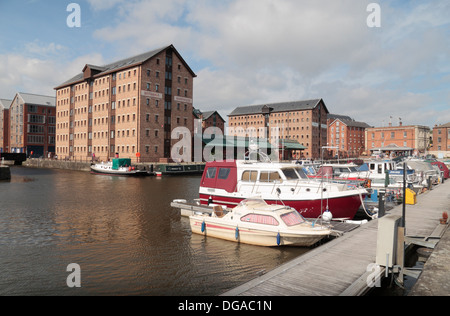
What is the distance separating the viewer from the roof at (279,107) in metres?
122

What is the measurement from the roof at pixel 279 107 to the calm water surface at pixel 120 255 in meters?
107

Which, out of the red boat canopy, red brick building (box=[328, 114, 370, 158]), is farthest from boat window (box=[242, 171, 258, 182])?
red brick building (box=[328, 114, 370, 158])

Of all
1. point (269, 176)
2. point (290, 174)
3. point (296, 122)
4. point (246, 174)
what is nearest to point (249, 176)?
point (246, 174)

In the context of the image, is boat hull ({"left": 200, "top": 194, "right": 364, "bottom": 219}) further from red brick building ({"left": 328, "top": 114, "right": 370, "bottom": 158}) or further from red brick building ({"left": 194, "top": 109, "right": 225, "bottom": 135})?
red brick building ({"left": 328, "top": 114, "right": 370, "bottom": 158})

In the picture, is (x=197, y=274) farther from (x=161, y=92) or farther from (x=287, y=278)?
(x=161, y=92)

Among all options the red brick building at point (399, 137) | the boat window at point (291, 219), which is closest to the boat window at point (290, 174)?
the boat window at point (291, 219)

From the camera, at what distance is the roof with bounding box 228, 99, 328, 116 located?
122 metres

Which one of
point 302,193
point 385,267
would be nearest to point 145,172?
point 302,193

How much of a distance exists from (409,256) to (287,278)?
7.77 m

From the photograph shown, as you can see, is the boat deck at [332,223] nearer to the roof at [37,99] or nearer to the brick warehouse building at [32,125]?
the brick warehouse building at [32,125]

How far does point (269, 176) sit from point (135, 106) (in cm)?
5562

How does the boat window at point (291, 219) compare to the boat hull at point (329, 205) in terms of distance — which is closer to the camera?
the boat window at point (291, 219)

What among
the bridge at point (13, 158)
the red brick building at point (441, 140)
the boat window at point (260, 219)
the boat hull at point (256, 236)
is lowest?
the boat hull at point (256, 236)
